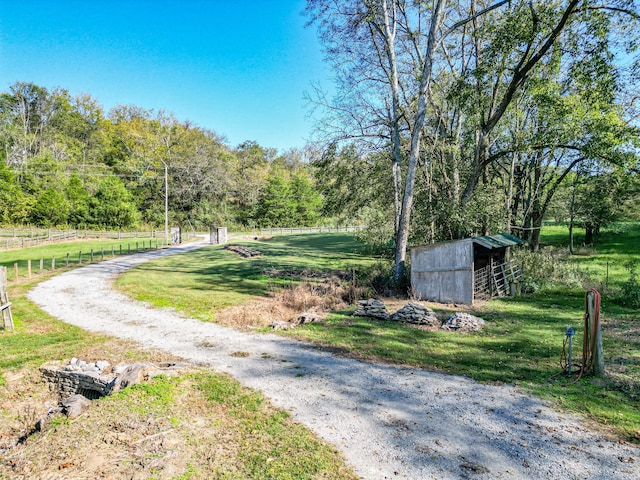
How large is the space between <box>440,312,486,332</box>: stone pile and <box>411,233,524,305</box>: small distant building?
10.9ft

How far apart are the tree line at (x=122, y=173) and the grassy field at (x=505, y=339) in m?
39.2

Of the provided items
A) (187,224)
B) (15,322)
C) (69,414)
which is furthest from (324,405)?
(187,224)

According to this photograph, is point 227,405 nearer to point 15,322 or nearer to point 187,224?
point 15,322

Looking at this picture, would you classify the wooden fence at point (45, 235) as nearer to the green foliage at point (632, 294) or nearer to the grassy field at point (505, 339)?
the grassy field at point (505, 339)

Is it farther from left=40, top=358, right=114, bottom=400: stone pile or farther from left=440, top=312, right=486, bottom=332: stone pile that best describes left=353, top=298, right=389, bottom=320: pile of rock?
left=40, top=358, right=114, bottom=400: stone pile

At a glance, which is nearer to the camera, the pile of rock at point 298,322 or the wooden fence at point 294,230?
the pile of rock at point 298,322

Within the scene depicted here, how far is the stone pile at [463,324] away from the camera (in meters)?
10.1

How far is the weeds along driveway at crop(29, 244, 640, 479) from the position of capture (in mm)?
4199

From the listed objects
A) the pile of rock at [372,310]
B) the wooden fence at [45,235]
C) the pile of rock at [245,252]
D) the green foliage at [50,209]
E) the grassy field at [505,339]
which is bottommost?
the grassy field at [505,339]

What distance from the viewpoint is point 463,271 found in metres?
13.6

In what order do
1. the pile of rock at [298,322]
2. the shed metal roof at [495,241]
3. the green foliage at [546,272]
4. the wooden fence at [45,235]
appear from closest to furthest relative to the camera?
the pile of rock at [298,322] < the shed metal roof at [495,241] < the green foliage at [546,272] < the wooden fence at [45,235]

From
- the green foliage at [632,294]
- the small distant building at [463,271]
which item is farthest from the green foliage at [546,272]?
the green foliage at [632,294]

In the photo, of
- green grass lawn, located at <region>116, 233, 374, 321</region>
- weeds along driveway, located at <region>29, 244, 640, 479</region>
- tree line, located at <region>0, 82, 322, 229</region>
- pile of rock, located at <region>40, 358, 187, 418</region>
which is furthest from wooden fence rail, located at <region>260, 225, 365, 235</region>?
pile of rock, located at <region>40, 358, 187, 418</region>

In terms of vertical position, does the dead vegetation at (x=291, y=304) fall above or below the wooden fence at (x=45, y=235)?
below
